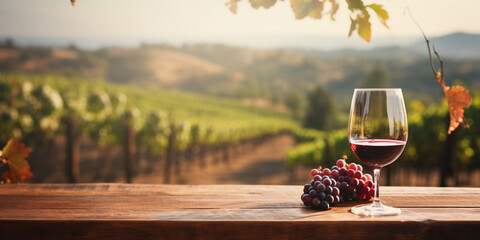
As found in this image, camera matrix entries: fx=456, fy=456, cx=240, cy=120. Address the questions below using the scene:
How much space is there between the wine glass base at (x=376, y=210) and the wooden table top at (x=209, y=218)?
0.9 inches

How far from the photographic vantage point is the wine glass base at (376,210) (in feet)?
3.85

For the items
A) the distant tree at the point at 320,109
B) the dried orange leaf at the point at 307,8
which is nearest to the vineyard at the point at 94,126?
the dried orange leaf at the point at 307,8

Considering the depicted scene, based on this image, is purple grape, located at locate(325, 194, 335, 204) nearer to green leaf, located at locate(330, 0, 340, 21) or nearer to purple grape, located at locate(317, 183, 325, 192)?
purple grape, located at locate(317, 183, 325, 192)

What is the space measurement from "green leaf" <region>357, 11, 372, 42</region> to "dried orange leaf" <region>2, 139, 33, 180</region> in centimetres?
122

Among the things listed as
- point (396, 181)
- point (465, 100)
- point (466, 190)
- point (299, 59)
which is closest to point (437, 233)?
point (465, 100)

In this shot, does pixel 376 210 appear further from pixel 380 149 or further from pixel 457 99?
pixel 457 99

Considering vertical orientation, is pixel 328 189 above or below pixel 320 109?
above

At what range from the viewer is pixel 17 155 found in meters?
1.68

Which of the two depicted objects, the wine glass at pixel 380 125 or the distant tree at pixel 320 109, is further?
the distant tree at pixel 320 109

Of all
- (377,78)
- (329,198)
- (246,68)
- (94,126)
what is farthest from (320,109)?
(329,198)

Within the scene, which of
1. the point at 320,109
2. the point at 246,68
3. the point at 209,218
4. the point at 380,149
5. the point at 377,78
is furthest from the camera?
the point at 246,68

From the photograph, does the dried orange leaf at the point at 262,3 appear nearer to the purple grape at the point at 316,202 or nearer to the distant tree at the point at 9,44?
the purple grape at the point at 316,202

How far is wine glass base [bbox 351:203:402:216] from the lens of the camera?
1.17 metres

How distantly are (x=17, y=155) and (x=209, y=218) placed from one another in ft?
3.12
